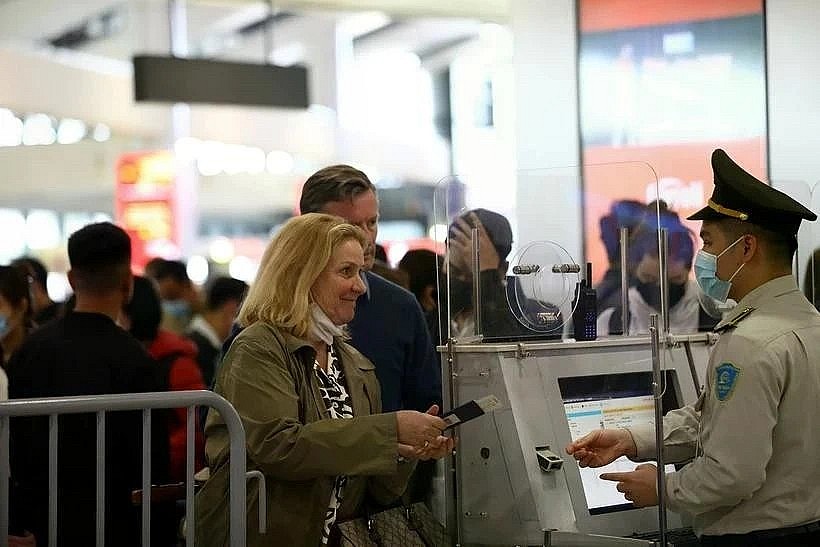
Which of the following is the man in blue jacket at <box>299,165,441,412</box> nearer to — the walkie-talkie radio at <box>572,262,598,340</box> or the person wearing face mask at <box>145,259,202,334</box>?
the walkie-talkie radio at <box>572,262,598,340</box>

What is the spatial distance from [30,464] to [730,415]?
198 cm

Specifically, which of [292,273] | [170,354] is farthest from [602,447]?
[170,354]

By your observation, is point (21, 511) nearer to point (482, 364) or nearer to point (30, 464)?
point (30, 464)

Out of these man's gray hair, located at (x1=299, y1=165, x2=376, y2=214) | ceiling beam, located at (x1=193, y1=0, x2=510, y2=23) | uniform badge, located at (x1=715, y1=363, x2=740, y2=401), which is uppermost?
ceiling beam, located at (x1=193, y1=0, x2=510, y2=23)

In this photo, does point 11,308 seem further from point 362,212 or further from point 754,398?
point 754,398

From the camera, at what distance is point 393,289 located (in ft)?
11.0

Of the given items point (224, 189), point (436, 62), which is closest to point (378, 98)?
point (436, 62)

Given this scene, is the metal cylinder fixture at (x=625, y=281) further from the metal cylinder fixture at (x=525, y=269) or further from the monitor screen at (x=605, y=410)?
the metal cylinder fixture at (x=525, y=269)

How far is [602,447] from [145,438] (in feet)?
3.32

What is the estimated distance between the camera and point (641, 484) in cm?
269

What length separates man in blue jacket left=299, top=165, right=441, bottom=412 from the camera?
10.8ft

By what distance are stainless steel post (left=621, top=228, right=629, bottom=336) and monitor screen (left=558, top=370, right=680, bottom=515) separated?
165 millimetres

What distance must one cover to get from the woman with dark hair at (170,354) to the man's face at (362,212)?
142 centimetres

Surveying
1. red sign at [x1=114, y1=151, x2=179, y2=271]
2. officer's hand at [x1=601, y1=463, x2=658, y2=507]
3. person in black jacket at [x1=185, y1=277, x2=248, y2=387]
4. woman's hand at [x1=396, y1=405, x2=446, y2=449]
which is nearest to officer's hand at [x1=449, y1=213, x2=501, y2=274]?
Answer: woman's hand at [x1=396, y1=405, x2=446, y2=449]
